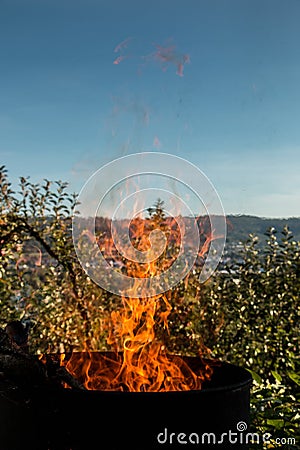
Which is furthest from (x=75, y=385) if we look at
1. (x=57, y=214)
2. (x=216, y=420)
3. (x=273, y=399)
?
(x=57, y=214)

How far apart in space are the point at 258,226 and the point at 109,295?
105 centimetres

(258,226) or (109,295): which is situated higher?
(258,226)

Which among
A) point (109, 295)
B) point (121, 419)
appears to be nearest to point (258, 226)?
point (109, 295)

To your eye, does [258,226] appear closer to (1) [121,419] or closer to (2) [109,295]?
(2) [109,295]

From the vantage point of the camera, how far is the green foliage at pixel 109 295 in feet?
11.7

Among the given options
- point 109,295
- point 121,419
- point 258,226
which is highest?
point 258,226

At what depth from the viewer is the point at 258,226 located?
3703mm

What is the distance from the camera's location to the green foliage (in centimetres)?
357

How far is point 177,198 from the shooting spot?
2385 millimetres

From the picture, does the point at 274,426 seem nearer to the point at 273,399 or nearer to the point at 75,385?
the point at 273,399

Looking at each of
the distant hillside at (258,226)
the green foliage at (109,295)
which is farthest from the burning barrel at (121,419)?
the distant hillside at (258,226)

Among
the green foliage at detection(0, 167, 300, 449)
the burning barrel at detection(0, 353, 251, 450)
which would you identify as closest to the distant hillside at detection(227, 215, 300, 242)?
the green foliage at detection(0, 167, 300, 449)

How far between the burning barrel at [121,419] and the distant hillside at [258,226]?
2162 mm

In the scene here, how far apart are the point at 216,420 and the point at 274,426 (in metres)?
1.15
